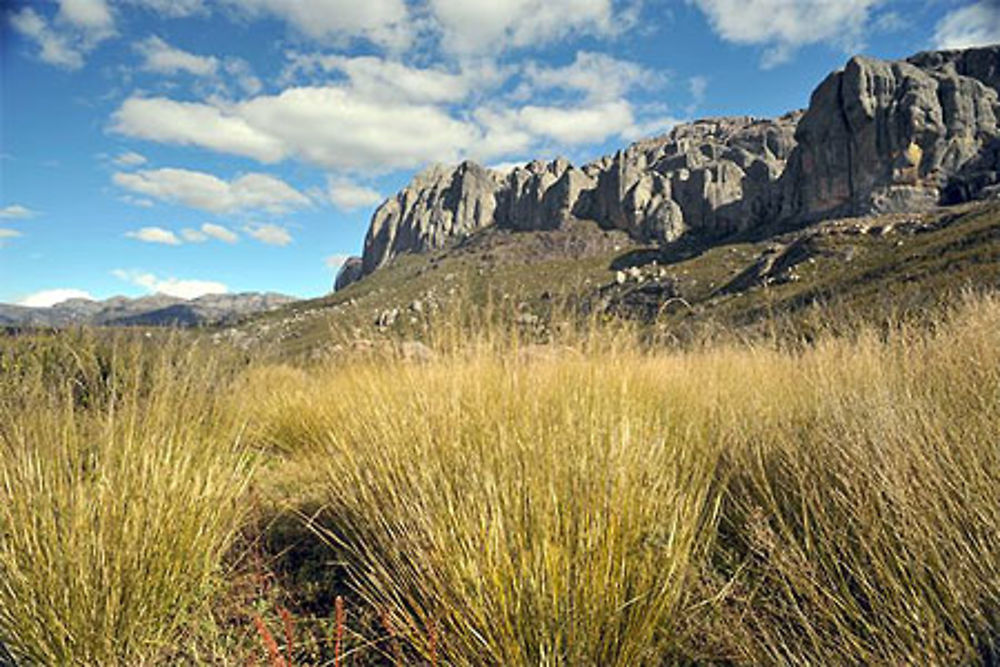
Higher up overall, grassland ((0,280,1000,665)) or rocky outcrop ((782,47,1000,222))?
rocky outcrop ((782,47,1000,222))

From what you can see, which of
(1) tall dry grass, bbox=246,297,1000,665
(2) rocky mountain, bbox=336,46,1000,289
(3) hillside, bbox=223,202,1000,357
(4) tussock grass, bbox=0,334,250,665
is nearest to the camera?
(1) tall dry grass, bbox=246,297,1000,665

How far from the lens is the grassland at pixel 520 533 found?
4.16 ft

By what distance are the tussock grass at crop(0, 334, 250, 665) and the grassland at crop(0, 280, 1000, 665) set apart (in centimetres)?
1

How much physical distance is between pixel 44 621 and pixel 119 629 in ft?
0.62

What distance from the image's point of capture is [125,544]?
5.13ft

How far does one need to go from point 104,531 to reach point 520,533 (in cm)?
135

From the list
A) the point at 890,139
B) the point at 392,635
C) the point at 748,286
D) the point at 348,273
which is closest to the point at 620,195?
the point at 890,139

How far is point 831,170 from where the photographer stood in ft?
179

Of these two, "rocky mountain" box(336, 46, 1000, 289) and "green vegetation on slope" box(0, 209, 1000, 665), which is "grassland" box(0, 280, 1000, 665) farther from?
"rocky mountain" box(336, 46, 1000, 289)

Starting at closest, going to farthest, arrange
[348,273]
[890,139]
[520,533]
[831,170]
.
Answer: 1. [520,533]
2. [890,139]
3. [831,170]
4. [348,273]

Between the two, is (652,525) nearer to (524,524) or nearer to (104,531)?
(524,524)

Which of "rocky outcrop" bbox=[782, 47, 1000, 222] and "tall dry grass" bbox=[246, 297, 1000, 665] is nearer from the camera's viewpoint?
"tall dry grass" bbox=[246, 297, 1000, 665]

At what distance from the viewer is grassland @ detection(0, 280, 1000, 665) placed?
1268 mm

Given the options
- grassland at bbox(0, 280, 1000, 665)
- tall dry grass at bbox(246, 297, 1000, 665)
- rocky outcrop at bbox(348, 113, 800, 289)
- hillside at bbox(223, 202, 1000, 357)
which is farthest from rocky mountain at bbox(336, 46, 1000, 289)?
grassland at bbox(0, 280, 1000, 665)
